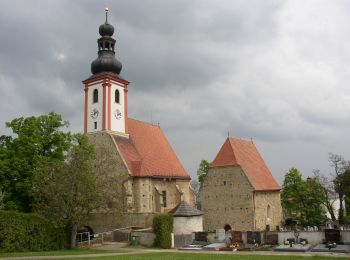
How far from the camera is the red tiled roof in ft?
135

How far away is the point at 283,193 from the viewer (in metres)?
51.8

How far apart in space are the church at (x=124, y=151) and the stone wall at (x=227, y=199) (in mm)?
2647

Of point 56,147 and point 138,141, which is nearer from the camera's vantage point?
point 56,147

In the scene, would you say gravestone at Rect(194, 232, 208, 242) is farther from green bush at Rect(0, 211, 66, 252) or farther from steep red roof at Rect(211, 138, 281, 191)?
steep red roof at Rect(211, 138, 281, 191)

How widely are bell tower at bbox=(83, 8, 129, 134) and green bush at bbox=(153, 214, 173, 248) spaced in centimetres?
1214

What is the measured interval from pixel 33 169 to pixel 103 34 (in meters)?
16.3

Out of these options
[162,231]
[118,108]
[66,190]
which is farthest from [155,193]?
[66,190]

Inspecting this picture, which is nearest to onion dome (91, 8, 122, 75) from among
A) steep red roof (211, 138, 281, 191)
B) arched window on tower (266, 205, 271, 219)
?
steep red roof (211, 138, 281, 191)

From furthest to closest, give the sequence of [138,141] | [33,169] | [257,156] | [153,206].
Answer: [257,156]
[138,141]
[153,206]
[33,169]

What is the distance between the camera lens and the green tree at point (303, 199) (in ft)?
160

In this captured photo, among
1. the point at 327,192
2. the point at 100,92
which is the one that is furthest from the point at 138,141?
the point at 327,192

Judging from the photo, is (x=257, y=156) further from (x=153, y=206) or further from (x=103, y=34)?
(x=103, y=34)

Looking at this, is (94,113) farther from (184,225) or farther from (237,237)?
(237,237)

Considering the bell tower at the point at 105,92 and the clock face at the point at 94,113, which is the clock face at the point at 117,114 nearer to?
the bell tower at the point at 105,92
